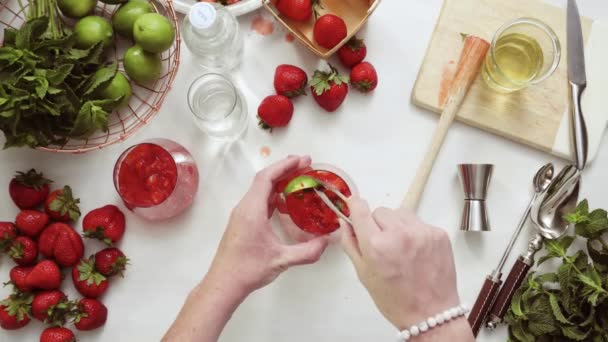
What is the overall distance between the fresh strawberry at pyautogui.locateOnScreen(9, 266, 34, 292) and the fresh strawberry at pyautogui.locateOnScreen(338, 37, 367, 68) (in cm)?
75

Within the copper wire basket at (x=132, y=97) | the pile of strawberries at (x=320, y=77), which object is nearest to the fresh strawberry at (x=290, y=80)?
the pile of strawberries at (x=320, y=77)

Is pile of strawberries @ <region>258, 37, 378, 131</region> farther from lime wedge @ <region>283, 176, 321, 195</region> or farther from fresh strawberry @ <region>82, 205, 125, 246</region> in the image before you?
fresh strawberry @ <region>82, 205, 125, 246</region>

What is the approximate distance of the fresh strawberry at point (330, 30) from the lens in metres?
1.03

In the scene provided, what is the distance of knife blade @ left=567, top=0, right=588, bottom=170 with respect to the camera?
1038 millimetres

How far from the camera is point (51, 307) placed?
40.6 inches

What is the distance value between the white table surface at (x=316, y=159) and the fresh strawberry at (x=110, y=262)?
3 cm

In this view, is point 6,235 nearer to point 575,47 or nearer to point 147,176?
point 147,176

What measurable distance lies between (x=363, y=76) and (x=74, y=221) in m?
0.65

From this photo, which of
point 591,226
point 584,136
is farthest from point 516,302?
point 584,136

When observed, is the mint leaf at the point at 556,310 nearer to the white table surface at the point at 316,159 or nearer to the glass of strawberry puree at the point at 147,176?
the white table surface at the point at 316,159

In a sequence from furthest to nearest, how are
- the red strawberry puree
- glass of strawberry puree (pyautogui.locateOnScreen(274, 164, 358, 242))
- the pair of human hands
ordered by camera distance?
1. the red strawberry puree
2. glass of strawberry puree (pyautogui.locateOnScreen(274, 164, 358, 242))
3. the pair of human hands

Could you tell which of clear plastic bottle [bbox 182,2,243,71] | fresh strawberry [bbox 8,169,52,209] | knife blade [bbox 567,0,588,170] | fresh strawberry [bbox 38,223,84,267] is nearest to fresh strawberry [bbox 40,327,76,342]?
fresh strawberry [bbox 38,223,84,267]

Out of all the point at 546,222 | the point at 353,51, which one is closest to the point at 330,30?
the point at 353,51

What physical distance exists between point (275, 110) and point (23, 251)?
0.56 meters
